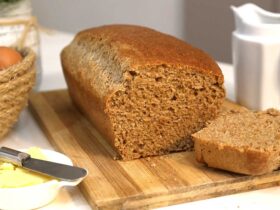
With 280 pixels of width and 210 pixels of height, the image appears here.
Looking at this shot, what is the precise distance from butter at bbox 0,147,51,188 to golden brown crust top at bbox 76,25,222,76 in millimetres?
426

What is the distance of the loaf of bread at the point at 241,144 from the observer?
131 centimetres

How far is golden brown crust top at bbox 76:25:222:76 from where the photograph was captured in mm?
1505

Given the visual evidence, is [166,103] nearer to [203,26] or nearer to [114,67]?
[114,67]

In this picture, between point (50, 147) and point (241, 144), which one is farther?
point (50, 147)

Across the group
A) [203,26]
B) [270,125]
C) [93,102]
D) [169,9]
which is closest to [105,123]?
[93,102]

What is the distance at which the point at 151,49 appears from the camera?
1.58 meters

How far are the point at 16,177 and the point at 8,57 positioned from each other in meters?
0.54

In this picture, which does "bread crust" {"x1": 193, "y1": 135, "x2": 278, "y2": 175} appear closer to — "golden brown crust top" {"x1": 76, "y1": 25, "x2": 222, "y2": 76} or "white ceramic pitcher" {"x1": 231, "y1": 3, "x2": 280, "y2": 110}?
"golden brown crust top" {"x1": 76, "y1": 25, "x2": 222, "y2": 76}

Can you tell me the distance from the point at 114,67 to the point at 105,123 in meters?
0.17

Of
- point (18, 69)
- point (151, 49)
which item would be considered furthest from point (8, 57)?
point (151, 49)

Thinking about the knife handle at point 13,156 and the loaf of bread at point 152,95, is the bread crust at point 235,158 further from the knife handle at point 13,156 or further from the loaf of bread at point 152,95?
the knife handle at point 13,156

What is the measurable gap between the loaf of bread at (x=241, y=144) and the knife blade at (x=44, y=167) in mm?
339

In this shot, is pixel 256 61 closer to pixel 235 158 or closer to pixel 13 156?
pixel 235 158

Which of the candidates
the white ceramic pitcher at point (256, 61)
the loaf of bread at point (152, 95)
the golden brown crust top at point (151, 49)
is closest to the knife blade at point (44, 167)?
the loaf of bread at point (152, 95)
